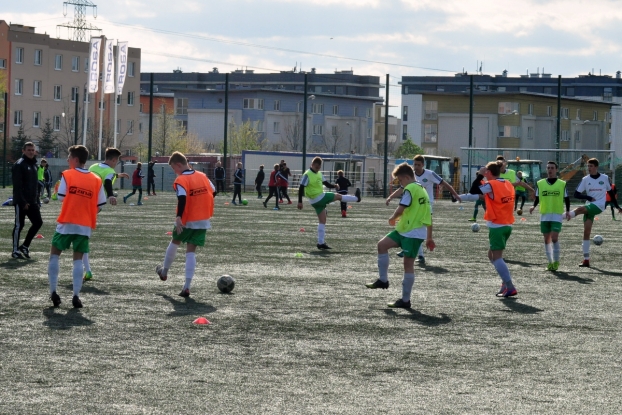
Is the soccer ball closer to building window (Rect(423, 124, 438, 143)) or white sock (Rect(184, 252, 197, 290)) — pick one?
white sock (Rect(184, 252, 197, 290))

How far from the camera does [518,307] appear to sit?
1327 centimetres

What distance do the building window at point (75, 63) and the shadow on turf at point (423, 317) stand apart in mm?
97744

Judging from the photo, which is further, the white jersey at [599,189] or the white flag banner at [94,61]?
the white flag banner at [94,61]

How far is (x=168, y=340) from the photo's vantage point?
10.3m

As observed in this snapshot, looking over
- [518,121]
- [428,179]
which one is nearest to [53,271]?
[428,179]

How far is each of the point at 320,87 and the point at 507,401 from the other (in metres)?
159

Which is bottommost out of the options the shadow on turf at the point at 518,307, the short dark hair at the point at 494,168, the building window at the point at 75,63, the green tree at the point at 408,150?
Answer: the shadow on turf at the point at 518,307

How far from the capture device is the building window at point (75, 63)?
106 m

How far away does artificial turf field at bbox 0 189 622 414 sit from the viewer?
793 centimetres

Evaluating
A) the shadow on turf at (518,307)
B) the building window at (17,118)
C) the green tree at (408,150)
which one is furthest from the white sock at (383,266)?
the green tree at (408,150)

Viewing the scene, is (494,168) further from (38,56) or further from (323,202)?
(38,56)

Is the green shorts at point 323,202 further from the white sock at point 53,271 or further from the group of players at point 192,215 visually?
the white sock at point 53,271

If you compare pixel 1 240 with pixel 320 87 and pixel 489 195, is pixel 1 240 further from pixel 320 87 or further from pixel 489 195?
pixel 320 87

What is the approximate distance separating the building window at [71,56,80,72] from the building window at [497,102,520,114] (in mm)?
42674
